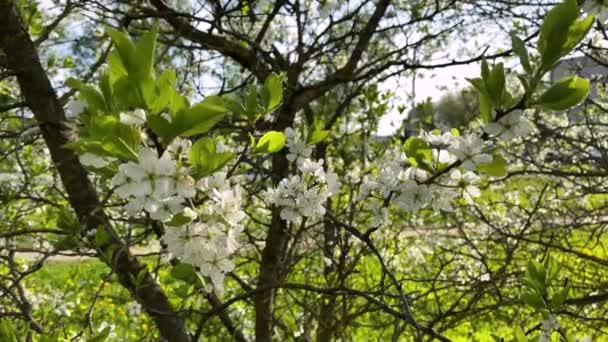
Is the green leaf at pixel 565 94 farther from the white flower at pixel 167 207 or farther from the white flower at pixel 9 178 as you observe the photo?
the white flower at pixel 9 178

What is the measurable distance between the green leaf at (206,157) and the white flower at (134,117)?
3.1 inches

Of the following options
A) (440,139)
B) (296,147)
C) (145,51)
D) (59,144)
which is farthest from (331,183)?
(59,144)

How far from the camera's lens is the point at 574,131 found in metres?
5.34

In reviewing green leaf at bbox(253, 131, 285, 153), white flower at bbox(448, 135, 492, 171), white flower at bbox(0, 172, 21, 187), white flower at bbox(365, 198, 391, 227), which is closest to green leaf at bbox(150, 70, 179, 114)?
green leaf at bbox(253, 131, 285, 153)

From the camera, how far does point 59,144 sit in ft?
5.40

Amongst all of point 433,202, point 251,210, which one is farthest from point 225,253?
point 251,210

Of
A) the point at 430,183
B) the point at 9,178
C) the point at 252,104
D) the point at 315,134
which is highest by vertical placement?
the point at 9,178

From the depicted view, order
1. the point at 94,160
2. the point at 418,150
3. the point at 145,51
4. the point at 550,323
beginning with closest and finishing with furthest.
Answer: the point at 145,51, the point at 94,160, the point at 418,150, the point at 550,323

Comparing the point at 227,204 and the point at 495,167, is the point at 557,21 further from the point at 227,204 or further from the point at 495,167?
the point at 227,204

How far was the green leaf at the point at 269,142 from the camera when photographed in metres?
0.91

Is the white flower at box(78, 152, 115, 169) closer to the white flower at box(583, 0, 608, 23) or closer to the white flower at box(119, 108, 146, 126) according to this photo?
the white flower at box(119, 108, 146, 126)

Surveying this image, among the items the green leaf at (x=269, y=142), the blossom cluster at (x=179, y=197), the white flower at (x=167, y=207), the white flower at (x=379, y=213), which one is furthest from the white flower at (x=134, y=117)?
the white flower at (x=379, y=213)

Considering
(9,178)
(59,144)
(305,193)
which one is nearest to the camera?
(305,193)

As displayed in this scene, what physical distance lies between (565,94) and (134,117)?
0.58m
